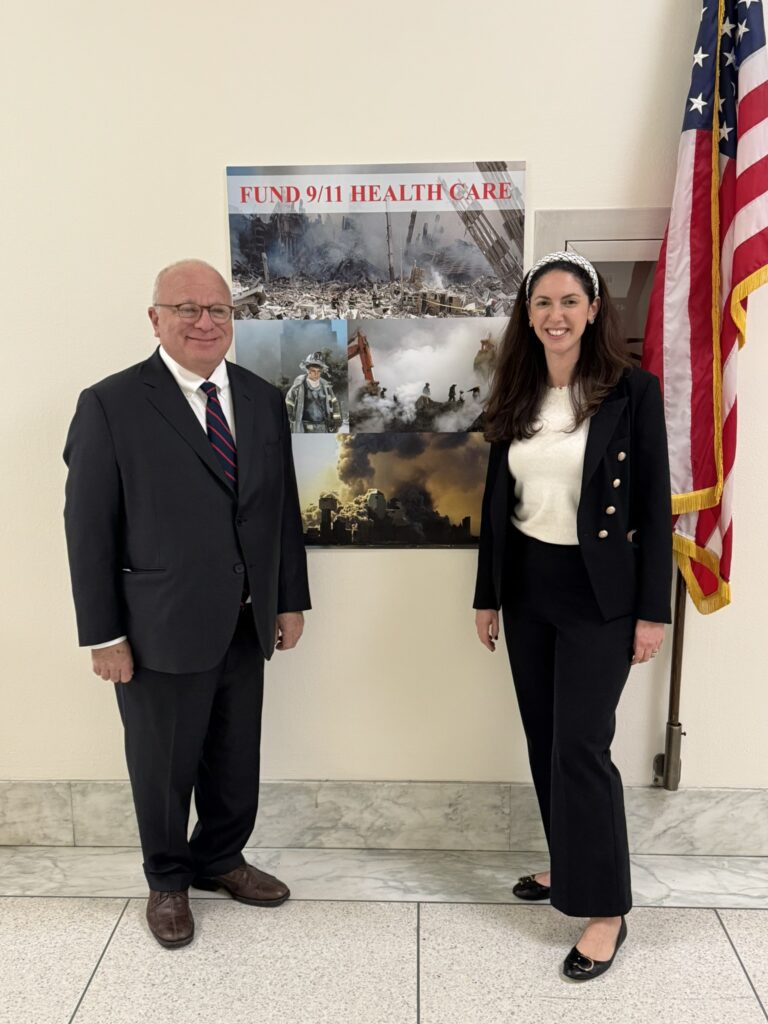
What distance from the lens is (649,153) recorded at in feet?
7.75

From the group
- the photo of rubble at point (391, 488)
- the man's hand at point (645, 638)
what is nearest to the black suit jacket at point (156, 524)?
the photo of rubble at point (391, 488)

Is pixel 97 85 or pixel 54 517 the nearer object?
pixel 97 85

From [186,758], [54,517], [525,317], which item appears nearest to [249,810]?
[186,758]

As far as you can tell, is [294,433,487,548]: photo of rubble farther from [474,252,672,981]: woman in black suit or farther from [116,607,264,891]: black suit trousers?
[116,607,264,891]: black suit trousers

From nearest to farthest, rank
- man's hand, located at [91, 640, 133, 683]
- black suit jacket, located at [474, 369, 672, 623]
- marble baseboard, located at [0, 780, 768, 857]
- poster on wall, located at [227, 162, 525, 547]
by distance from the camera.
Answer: black suit jacket, located at [474, 369, 672, 623] < man's hand, located at [91, 640, 133, 683] < poster on wall, located at [227, 162, 525, 547] < marble baseboard, located at [0, 780, 768, 857]

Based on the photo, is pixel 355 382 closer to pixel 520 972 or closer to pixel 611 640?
pixel 611 640

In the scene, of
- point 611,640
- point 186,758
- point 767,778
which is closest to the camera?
point 611,640

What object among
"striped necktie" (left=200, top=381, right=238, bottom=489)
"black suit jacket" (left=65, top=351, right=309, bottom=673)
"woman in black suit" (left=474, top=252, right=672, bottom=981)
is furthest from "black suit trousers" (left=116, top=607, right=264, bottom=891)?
"woman in black suit" (left=474, top=252, right=672, bottom=981)

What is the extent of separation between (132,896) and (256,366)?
160 centimetres

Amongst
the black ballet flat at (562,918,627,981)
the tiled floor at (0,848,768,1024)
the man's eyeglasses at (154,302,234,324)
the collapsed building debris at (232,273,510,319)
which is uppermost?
the collapsed building debris at (232,273,510,319)

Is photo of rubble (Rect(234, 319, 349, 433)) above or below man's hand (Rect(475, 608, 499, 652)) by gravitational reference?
above

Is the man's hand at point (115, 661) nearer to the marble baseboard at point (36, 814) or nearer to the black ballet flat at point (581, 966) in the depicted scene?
the marble baseboard at point (36, 814)

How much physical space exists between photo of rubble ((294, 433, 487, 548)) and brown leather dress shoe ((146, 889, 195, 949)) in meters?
1.07

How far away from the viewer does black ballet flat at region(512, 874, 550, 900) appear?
2447 mm
